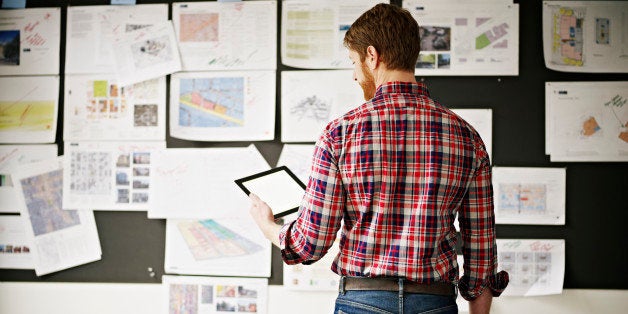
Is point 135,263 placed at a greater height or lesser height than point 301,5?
lesser

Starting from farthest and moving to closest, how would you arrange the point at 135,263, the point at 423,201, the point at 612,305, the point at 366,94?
the point at 135,263 < the point at 612,305 < the point at 366,94 < the point at 423,201

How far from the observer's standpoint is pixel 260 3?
1.92 meters

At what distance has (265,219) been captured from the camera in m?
1.15

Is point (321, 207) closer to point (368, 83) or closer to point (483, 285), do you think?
point (368, 83)

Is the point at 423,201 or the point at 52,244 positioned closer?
the point at 423,201

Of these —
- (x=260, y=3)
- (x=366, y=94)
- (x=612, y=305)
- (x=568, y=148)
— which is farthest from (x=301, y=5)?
(x=612, y=305)

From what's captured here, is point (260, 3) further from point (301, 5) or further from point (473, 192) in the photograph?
point (473, 192)

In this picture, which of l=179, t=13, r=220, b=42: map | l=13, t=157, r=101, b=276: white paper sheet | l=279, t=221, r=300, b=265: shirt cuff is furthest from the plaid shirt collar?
l=13, t=157, r=101, b=276: white paper sheet

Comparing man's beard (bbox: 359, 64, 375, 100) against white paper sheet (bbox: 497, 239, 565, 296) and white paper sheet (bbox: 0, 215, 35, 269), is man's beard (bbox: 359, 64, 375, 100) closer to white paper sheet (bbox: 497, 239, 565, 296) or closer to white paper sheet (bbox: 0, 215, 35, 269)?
white paper sheet (bbox: 497, 239, 565, 296)

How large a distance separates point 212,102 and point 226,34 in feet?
0.83

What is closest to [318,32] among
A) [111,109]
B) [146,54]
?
[146,54]

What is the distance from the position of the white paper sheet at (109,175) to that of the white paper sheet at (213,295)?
315 mm

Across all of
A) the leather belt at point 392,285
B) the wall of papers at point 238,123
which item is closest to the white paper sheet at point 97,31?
the wall of papers at point 238,123

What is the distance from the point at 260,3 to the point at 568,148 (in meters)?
1.20
